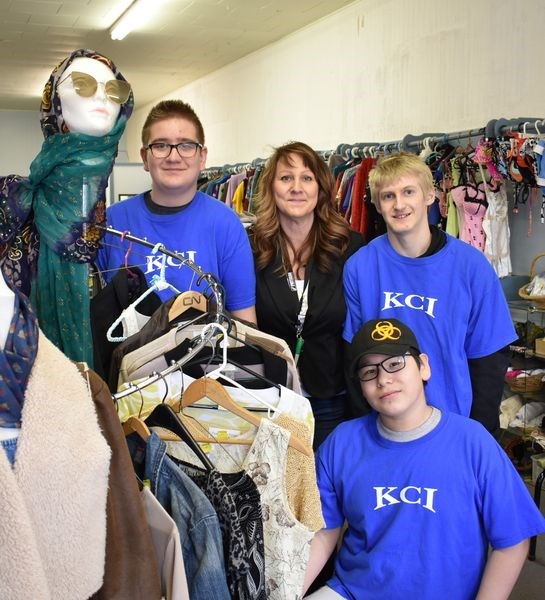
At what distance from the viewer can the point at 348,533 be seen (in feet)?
6.89

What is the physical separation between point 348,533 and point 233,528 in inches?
32.0

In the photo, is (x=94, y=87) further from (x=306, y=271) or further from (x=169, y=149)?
(x=306, y=271)

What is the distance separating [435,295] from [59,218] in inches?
52.2

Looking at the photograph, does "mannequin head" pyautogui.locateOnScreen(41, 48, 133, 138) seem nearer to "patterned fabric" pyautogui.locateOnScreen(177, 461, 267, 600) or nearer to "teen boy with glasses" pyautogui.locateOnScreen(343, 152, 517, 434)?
"patterned fabric" pyautogui.locateOnScreen(177, 461, 267, 600)

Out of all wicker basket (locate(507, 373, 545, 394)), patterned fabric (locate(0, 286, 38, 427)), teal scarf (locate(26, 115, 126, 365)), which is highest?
teal scarf (locate(26, 115, 126, 365))

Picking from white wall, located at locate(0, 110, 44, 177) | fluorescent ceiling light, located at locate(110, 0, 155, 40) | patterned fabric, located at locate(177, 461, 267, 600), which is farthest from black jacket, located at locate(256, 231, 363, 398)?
white wall, located at locate(0, 110, 44, 177)

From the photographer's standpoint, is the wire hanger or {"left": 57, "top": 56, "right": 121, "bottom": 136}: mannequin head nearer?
{"left": 57, "top": 56, "right": 121, "bottom": 136}: mannequin head

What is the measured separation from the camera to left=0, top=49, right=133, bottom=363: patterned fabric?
59.5 inches

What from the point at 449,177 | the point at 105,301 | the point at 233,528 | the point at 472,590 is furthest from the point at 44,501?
the point at 449,177

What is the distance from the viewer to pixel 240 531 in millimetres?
1382

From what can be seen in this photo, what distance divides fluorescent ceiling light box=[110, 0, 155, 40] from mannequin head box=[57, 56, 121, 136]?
6.18 m

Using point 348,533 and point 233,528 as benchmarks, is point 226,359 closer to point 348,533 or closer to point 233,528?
point 233,528

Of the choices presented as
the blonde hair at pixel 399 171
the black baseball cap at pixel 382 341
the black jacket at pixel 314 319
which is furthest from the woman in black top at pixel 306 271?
the black baseball cap at pixel 382 341

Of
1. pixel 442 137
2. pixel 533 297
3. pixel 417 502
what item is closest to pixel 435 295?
pixel 417 502
